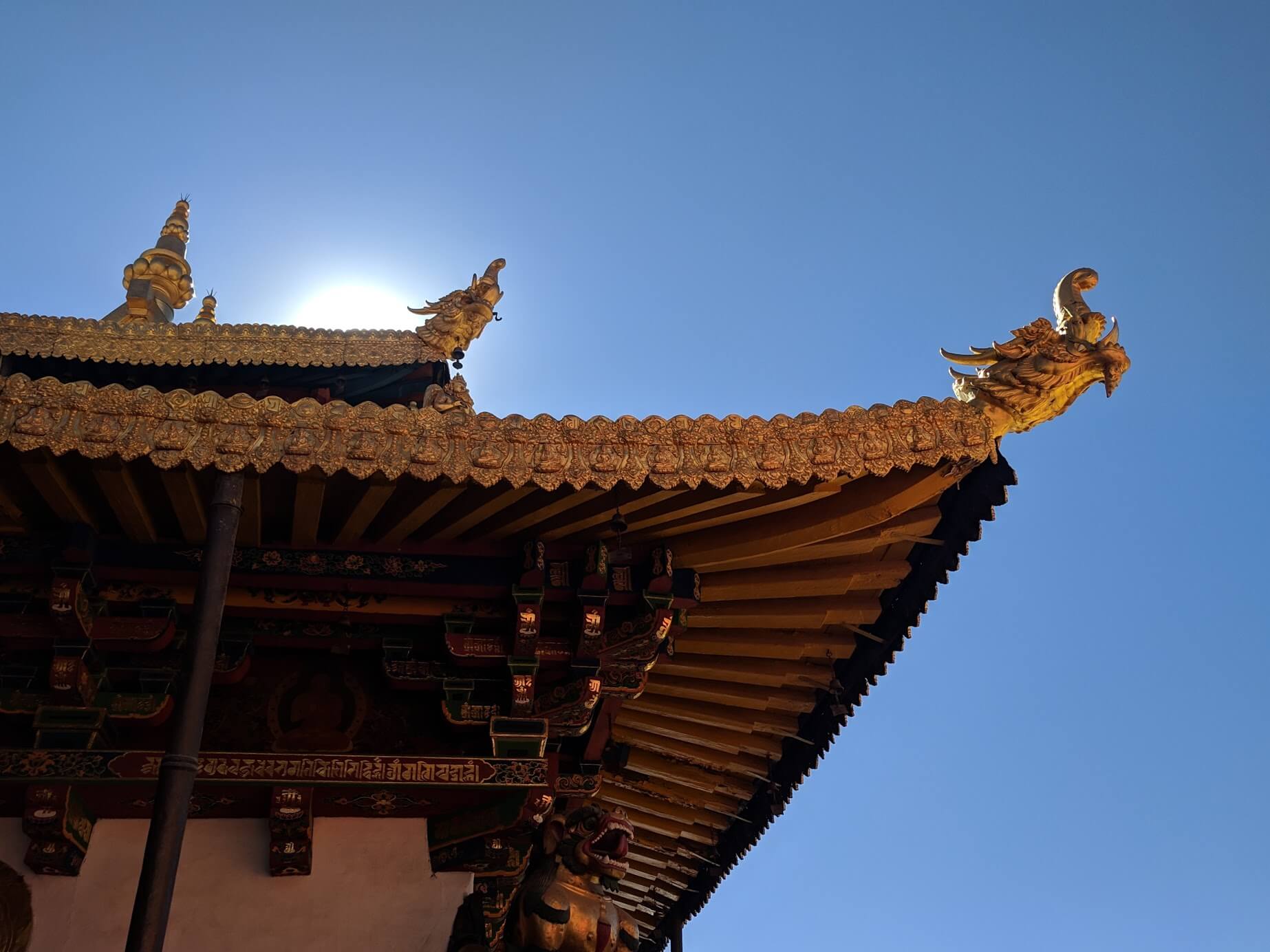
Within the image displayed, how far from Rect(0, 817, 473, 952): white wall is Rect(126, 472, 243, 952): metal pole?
5.05 feet

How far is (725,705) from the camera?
7680 millimetres

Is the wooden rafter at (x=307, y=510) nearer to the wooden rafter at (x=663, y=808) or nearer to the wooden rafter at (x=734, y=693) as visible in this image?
the wooden rafter at (x=734, y=693)

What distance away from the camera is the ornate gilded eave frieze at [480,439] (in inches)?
192

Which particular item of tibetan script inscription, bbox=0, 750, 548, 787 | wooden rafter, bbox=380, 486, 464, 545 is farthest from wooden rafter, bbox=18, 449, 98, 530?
wooden rafter, bbox=380, 486, 464, 545

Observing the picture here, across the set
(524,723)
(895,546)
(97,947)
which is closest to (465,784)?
(524,723)

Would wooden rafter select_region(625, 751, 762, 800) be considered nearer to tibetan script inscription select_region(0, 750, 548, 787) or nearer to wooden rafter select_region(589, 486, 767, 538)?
tibetan script inscription select_region(0, 750, 548, 787)

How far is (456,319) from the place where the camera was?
29.3 ft

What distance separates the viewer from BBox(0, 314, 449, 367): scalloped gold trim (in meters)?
8.95

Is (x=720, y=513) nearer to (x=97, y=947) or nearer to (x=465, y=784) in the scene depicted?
(x=465, y=784)

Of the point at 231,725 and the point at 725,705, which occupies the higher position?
the point at 725,705

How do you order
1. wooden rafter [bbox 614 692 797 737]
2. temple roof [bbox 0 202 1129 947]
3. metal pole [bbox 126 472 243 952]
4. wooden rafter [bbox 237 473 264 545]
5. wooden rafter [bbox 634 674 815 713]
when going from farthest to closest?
wooden rafter [bbox 614 692 797 737] → wooden rafter [bbox 634 674 815 713] → wooden rafter [bbox 237 473 264 545] → temple roof [bbox 0 202 1129 947] → metal pole [bbox 126 472 243 952]

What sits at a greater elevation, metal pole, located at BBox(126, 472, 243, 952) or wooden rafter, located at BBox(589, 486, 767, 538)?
wooden rafter, located at BBox(589, 486, 767, 538)

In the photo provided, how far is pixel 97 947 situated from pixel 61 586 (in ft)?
5.56

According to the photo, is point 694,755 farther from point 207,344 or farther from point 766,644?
point 207,344
